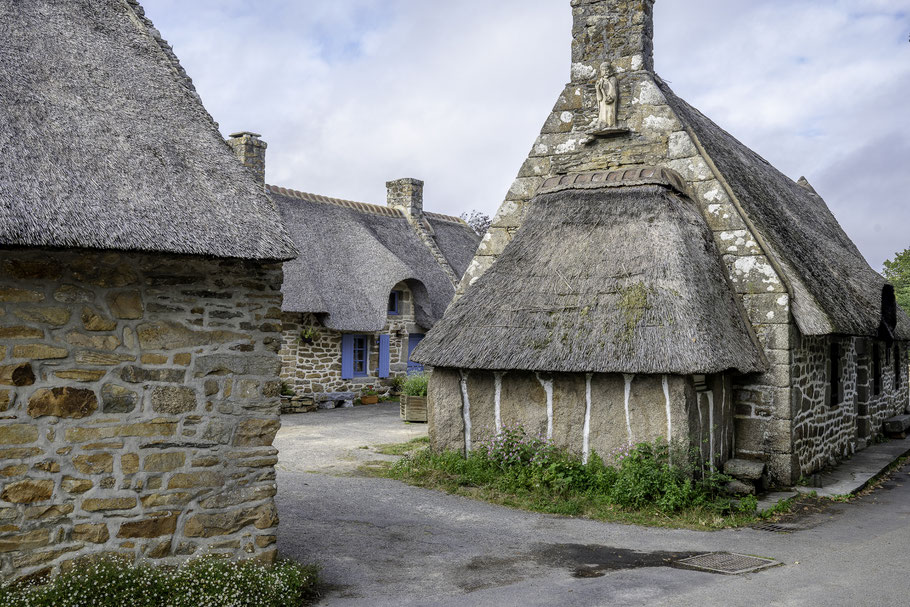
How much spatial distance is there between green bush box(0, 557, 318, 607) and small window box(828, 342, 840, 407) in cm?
861

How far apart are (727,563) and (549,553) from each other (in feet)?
4.62

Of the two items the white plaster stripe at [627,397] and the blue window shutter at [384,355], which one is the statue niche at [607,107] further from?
the blue window shutter at [384,355]

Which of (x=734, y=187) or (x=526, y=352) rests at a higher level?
(x=734, y=187)

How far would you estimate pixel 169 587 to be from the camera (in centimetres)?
473

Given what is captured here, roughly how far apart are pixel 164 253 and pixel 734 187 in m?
7.45

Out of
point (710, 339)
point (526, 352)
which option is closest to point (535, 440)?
point (526, 352)

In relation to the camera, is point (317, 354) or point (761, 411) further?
point (317, 354)

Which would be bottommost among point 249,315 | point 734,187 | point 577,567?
point 577,567

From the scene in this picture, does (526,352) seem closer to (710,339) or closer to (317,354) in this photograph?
(710,339)

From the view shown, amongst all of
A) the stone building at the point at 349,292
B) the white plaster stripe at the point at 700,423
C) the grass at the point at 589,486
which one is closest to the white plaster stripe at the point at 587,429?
the grass at the point at 589,486

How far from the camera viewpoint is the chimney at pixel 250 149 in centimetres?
1698

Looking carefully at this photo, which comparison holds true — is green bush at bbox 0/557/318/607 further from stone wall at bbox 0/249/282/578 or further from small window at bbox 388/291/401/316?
small window at bbox 388/291/401/316

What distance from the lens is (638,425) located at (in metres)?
8.23

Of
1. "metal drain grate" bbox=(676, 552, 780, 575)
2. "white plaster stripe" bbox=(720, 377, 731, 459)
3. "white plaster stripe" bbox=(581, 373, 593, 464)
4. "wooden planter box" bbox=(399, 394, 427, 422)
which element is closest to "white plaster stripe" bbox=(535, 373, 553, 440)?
"white plaster stripe" bbox=(581, 373, 593, 464)
